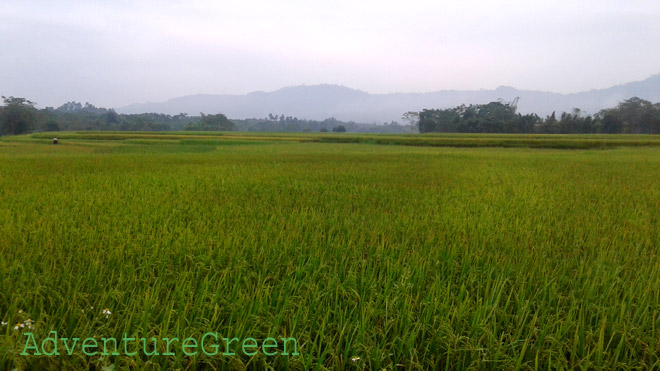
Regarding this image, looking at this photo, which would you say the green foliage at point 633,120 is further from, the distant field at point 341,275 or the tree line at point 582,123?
the distant field at point 341,275

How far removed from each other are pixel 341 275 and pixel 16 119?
64681 mm

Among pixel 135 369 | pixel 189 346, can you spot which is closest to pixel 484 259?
pixel 189 346

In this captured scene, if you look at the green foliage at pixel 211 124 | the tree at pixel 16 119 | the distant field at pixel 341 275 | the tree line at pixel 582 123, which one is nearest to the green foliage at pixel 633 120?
the tree line at pixel 582 123

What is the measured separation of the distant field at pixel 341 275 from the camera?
5.61 ft

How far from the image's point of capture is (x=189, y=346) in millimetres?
1575

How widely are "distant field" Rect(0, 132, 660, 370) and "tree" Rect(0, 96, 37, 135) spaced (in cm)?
5930

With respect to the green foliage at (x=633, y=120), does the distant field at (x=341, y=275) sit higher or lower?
lower

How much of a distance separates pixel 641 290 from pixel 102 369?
9.89 ft

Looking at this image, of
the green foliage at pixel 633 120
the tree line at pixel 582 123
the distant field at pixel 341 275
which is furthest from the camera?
A: the green foliage at pixel 633 120

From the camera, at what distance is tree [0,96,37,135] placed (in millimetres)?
50219

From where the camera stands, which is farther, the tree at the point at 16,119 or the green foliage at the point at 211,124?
the green foliage at the point at 211,124

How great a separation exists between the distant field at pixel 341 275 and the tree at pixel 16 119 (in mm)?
59303

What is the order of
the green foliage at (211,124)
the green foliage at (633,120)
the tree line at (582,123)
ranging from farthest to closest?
the green foliage at (211,124) → the green foliage at (633,120) → the tree line at (582,123)

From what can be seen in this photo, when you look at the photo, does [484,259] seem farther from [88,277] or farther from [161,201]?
[161,201]
